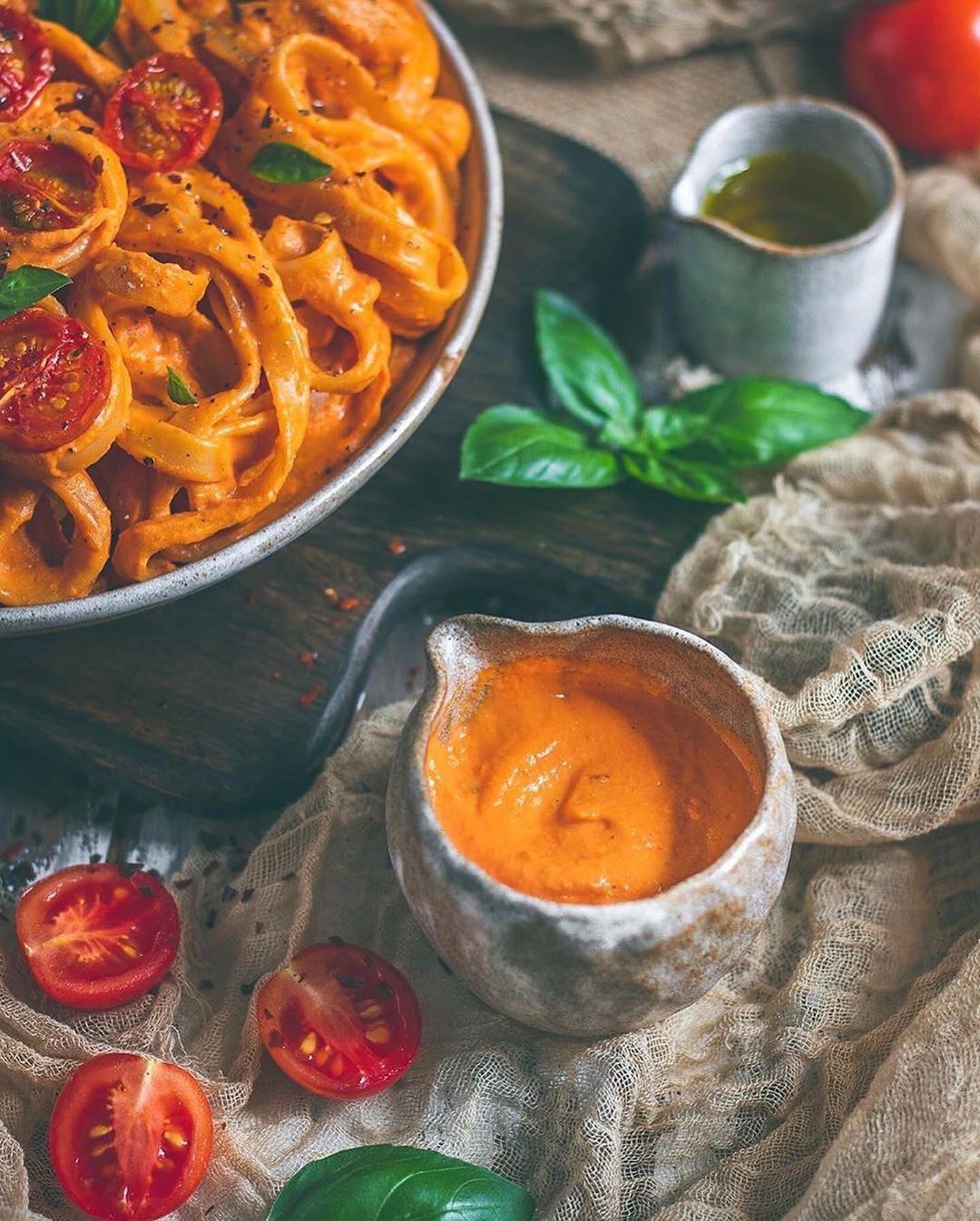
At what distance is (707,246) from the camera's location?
12.6ft

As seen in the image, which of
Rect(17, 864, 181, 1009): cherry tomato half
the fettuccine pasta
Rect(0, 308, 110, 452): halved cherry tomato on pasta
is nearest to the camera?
Rect(0, 308, 110, 452): halved cherry tomato on pasta

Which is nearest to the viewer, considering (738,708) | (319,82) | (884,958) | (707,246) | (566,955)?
(566,955)

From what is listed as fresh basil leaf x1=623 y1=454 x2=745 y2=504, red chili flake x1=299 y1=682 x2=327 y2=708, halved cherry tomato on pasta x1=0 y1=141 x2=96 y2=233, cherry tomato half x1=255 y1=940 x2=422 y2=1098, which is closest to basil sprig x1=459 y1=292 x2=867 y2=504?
fresh basil leaf x1=623 y1=454 x2=745 y2=504

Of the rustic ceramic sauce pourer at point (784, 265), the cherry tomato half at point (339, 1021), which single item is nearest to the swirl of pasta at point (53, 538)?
the cherry tomato half at point (339, 1021)

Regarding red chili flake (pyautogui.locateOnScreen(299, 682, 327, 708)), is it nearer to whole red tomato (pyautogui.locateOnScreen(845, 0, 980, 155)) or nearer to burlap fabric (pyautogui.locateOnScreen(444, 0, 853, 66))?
burlap fabric (pyautogui.locateOnScreen(444, 0, 853, 66))

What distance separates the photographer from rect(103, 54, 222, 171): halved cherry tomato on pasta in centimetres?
303

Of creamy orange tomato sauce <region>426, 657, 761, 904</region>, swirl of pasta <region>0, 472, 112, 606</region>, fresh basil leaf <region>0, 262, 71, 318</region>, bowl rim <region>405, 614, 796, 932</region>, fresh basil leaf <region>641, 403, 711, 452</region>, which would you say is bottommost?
creamy orange tomato sauce <region>426, 657, 761, 904</region>

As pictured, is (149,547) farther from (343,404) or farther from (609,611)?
(609,611)

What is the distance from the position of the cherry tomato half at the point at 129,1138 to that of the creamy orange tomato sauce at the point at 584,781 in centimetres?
75

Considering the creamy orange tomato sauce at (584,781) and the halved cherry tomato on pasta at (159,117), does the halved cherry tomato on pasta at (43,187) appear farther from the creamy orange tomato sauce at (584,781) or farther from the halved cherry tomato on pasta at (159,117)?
the creamy orange tomato sauce at (584,781)

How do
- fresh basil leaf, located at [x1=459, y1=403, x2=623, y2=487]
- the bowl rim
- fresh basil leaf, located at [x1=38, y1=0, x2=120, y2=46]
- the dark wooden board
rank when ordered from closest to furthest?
the bowl rim < fresh basil leaf, located at [x1=38, y1=0, x2=120, y2=46] < the dark wooden board < fresh basil leaf, located at [x1=459, y1=403, x2=623, y2=487]

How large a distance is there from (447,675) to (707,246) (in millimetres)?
1609

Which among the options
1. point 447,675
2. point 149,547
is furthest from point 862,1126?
point 149,547

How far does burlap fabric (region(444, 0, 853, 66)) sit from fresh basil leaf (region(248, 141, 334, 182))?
1713mm
